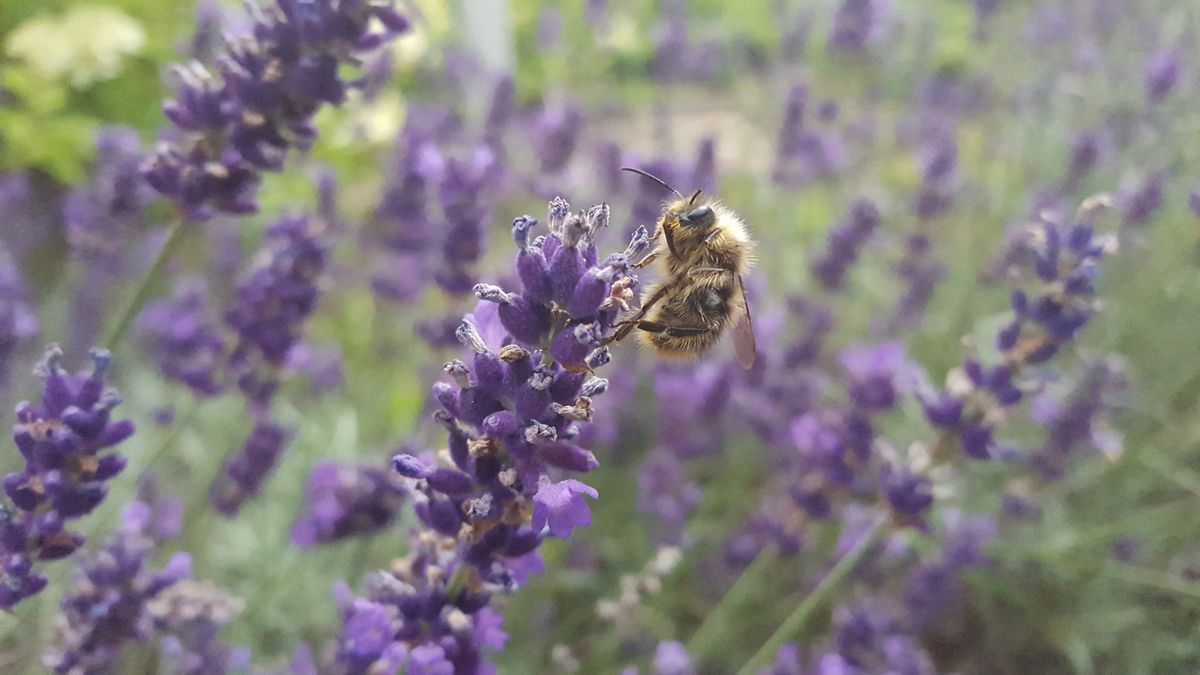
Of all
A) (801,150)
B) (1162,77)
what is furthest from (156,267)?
(1162,77)

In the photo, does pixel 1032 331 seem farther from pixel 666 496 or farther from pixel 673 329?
pixel 666 496

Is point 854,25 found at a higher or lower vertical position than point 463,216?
higher

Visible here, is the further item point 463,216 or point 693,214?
point 463,216

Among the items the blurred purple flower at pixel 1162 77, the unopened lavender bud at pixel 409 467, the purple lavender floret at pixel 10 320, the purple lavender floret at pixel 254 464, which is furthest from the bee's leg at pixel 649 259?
the blurred purple flower at pixel 1162 77

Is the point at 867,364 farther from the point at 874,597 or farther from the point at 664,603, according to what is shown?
the point at 664,603

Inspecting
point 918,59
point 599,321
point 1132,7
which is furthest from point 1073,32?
point 599,321

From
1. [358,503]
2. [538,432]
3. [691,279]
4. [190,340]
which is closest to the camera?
[538,432]

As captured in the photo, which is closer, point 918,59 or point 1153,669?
point 1153,669
